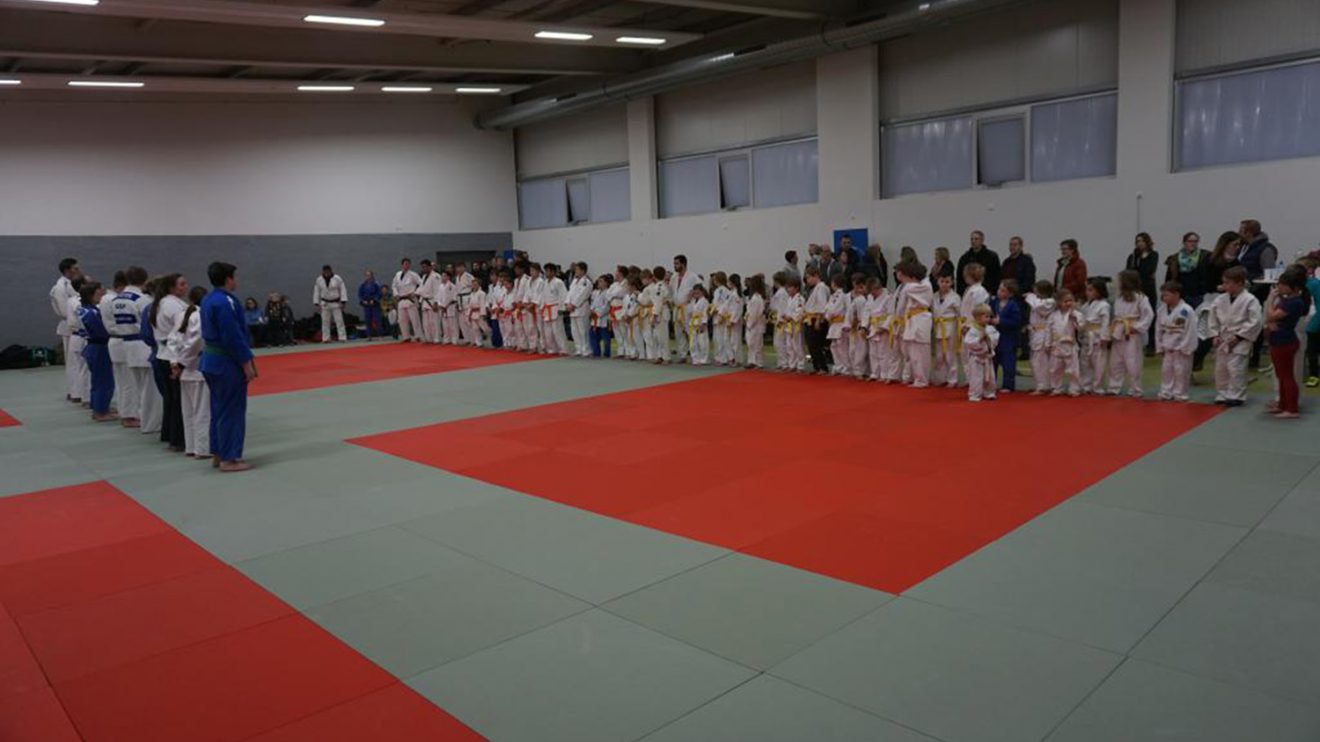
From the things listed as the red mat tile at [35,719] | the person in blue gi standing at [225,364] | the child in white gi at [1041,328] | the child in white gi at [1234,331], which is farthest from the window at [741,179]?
the red mat tile at [35,719]

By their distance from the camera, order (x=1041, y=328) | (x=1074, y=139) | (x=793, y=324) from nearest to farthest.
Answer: (x=1041, y=328)
(x=793, y=324)
(x=1074, y=139)

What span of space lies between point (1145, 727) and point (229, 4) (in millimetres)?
11002

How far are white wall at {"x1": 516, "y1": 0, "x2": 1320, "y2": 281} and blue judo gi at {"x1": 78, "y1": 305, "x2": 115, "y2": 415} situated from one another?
9541 mm

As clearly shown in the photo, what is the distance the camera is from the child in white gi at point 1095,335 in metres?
8.00

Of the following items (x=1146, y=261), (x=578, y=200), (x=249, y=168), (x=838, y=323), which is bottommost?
(x=838, y=323)

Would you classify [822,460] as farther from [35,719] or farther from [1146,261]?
[1146,261]

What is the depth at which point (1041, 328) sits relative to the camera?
824cm

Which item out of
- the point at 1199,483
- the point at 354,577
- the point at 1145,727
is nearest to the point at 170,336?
the point at 354,577

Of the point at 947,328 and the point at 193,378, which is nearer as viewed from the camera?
the point at 193,378

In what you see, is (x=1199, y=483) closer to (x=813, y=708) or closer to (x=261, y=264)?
(x=813, y=708)

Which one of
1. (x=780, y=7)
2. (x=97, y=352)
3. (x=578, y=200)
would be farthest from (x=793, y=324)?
(x=578, y=200)

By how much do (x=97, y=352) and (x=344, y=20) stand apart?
4981mm

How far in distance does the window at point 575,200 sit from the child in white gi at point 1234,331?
1188 centimetres

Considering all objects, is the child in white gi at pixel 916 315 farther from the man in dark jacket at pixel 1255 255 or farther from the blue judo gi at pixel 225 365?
the blue judo gi at pixel 225 365
